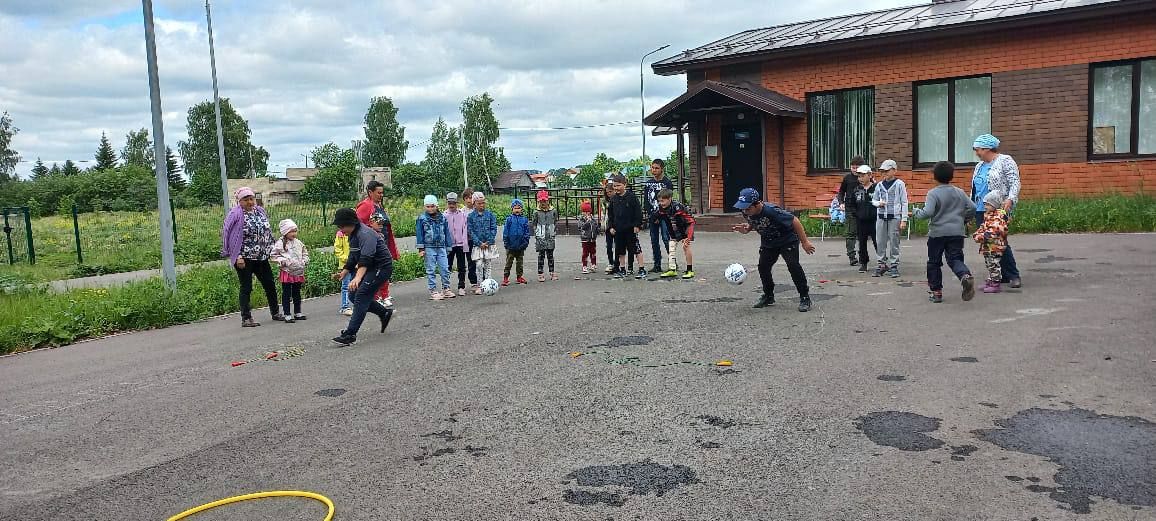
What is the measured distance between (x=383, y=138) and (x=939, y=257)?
3268 inches

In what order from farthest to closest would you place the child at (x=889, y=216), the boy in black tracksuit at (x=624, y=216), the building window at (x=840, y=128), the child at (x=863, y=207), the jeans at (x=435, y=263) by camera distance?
the building window at (x=840, y=128), the boy in black tracksuit at (x=624, y=216), the child at (x=863, y=207), the jeans at (x=435, y=263), the child at (x=889, y=216)

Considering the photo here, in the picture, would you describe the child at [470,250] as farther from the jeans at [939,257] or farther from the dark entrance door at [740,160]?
the dark entrance door at [740,160]

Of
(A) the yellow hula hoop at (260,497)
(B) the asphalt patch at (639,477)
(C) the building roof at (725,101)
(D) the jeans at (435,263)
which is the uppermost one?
(C) the building roof at (725,101)

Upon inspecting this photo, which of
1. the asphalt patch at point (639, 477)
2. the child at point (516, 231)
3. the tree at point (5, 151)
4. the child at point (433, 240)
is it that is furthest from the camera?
the tree at point (5, 151)

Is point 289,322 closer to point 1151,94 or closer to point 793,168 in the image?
point 793,168

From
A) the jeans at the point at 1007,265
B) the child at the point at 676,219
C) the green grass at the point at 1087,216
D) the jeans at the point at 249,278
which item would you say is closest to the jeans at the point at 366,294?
the jeans at the point at 249,278

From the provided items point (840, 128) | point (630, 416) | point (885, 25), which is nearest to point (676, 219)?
point (630, 416)

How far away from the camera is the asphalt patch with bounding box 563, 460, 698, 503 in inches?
177

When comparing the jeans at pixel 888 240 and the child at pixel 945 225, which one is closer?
the child at pixel 945 225

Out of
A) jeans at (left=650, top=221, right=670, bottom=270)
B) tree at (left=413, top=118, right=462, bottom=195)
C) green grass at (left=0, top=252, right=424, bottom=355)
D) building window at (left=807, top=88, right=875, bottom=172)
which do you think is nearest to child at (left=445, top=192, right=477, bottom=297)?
green grass at (left=0, top=252, right=424, bottom=355)

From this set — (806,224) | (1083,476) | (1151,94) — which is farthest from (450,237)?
(1151,94)

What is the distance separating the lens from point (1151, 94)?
18016mm

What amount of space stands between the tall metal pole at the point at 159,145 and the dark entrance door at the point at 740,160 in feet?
48.6

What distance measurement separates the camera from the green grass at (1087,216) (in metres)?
15.4
